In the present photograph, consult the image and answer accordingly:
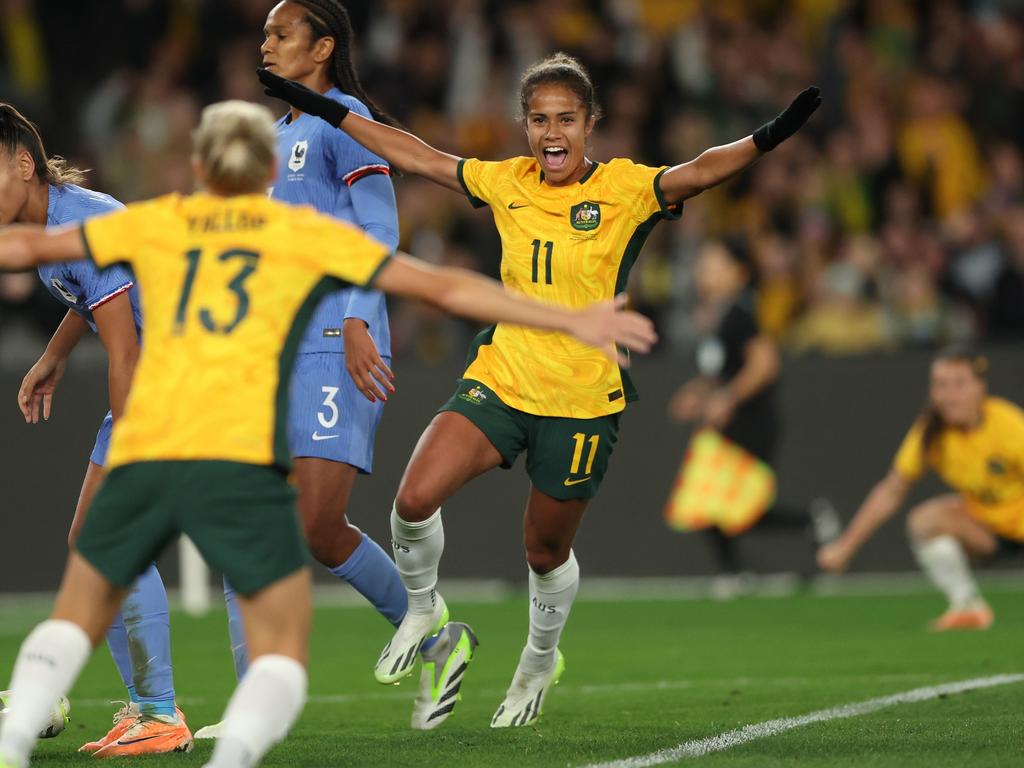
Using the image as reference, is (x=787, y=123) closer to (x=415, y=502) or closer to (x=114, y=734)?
(x=415, y=502)

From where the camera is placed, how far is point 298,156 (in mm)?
6219

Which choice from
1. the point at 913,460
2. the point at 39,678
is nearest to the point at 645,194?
the point at 39,678

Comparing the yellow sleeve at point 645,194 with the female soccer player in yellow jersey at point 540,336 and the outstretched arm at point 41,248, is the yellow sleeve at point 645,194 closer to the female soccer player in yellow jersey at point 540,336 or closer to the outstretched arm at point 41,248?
the female soccer player in yellow jersey at point 540,336

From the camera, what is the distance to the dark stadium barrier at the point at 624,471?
13062 mm

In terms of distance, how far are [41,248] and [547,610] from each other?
2.88 m

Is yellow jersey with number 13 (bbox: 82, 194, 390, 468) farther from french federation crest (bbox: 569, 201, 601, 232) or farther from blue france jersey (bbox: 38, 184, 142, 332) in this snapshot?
french federation crest (bbox: 569, 201, 601, 232)

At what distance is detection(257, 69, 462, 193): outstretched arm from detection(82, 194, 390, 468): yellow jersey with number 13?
1739 mm

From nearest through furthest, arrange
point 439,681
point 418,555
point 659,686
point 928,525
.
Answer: point 418,555
point 439,681
point 659,686
point 928,525

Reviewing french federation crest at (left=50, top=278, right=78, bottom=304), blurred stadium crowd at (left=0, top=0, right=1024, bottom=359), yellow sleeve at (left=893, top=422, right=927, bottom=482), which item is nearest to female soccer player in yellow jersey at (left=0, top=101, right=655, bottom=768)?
french federation crest at (left=50, top=278, right=78, bottom=304)

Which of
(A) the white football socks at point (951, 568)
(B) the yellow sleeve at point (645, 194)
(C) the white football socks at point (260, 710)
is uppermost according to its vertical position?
(B) the yellow sleeve at point (645, 194)

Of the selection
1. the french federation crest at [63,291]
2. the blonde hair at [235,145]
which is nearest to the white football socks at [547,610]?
the french federation crest at [63,291]

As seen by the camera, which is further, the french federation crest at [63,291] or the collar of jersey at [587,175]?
the collar of jersey at [587,175]

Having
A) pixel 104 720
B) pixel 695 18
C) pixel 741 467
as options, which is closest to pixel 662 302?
pixel 741 467

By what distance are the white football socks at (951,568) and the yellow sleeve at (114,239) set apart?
7.38 m
